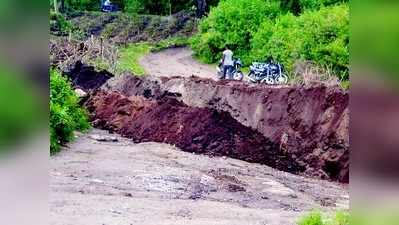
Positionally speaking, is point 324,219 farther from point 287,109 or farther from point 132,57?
point 132,57

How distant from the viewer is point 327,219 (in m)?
4.38

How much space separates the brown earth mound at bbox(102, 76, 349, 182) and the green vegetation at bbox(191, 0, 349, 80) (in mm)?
154

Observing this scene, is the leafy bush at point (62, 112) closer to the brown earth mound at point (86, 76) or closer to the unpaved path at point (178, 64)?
the brown earth mound at point (86, 76)

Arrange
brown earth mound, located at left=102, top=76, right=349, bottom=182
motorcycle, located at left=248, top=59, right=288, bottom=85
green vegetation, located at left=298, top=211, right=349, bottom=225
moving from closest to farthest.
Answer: green vegetation, located at left=298, top=211, right=349, bottom=225
brown earth mound, located at left=102, top=76, right=349, bottom=182
motorcycle, located at left=248, top=59, right=288, bottom=85

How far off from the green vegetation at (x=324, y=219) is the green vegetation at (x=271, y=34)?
0.79 metres

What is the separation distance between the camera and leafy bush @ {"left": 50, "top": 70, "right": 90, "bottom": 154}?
437cm

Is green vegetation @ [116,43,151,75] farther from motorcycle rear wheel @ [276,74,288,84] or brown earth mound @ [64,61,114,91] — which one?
motorcycle rear wheel @ [276,74,288,84]

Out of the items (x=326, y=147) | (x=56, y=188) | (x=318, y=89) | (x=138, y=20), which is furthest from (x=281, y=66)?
(x=56, y=188)
